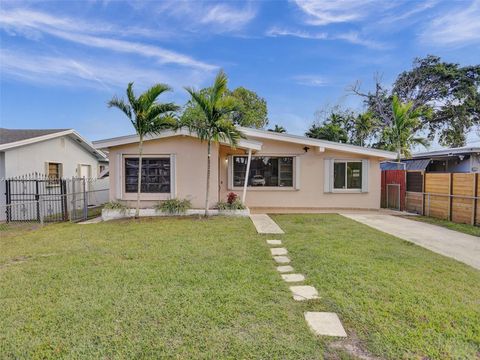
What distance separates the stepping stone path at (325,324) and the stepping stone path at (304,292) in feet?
1.29

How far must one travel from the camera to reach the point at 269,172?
38.4 ft

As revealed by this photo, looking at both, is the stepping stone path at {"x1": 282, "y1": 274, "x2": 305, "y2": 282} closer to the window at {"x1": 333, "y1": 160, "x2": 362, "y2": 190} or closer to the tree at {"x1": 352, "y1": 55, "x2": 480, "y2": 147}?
the window at {"x1": 333, "y1": 160, "x2": 362, "y2": 190}

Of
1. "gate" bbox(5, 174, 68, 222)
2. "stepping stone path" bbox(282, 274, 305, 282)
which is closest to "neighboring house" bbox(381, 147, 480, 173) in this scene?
"stepping stone path" bbox(282, 274, 305, 282)

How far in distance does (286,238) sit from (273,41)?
11.8 meters

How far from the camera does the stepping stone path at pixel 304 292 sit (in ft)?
11.5

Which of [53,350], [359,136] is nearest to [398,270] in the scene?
[53,350]

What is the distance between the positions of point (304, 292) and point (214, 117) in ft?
21.1

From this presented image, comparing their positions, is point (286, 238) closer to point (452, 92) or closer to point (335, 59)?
point (335, 59)

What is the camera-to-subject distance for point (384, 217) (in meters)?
9.76

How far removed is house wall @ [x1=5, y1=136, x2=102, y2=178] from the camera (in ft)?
34.4

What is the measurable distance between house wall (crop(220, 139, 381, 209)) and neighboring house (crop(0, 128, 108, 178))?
7533 millimetres

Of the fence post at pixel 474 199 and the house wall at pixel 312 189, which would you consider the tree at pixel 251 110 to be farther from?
the fence post at pixel 474 199

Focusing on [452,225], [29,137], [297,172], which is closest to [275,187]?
[297,172]

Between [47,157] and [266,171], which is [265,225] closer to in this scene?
[266,171]
